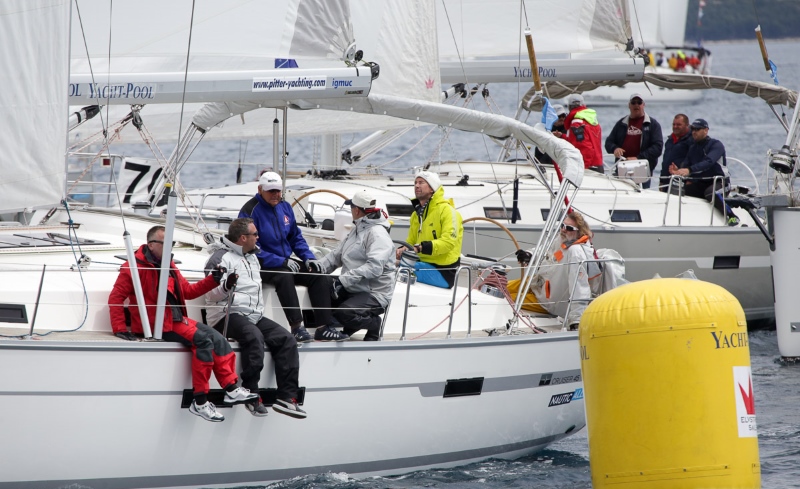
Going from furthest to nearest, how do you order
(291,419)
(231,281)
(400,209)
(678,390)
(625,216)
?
(625,216), (400,209), (291,419), (231,281), (678,390)

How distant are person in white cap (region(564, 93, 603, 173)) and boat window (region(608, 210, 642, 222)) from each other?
0.78 meters

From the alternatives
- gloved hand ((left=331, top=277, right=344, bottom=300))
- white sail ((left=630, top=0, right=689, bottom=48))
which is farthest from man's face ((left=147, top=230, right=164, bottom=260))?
white sail ((left=630, top=0, right=689, bottom=48))

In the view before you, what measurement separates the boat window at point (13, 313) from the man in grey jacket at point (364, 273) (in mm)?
1847

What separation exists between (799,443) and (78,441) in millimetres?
5506

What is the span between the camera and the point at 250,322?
7285mm

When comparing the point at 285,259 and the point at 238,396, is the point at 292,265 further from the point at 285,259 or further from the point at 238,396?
the point at 238,396

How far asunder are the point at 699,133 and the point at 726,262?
162cm

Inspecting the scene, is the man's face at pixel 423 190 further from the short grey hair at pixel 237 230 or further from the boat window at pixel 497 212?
the boat window at pixel 497 212

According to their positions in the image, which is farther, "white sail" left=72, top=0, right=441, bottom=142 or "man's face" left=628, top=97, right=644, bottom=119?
"man's face" left=628, top=97, right=644, bottom=119

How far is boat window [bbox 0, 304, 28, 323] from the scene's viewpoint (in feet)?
22.8

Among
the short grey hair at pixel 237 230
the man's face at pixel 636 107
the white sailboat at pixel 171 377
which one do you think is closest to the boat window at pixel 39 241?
the white sailboat at pixel 171 377

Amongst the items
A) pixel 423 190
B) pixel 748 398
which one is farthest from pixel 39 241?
pixel 748 398

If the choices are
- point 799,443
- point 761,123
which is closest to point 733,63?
point 761,123

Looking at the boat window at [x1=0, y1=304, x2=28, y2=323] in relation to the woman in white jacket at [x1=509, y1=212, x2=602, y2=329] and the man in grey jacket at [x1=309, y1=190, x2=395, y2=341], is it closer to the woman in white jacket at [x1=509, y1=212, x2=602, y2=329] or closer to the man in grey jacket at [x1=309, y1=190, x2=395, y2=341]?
the man in grey jacket at [x1=309, y1=190, x2=395, y2=341]
